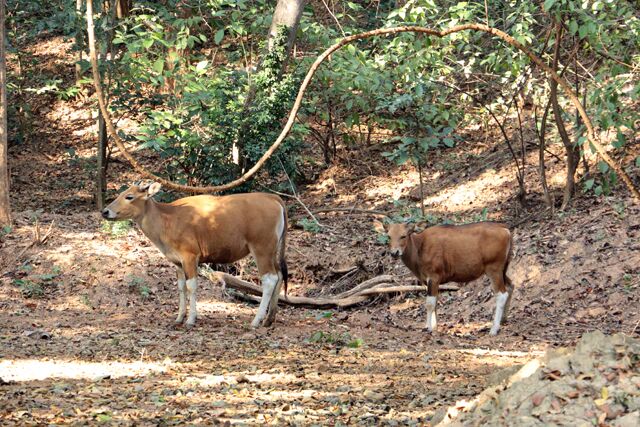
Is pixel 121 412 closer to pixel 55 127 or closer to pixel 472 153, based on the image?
pixel 472 153

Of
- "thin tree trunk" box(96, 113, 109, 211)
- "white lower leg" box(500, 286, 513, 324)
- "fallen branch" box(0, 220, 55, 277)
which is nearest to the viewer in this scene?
"white lower leg" box(500, 286, 513, 324)

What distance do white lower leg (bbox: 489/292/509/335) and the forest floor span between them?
199 millimetres

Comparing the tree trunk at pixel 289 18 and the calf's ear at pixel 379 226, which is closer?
the calf's ear at pixel 379 226

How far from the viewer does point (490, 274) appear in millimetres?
12516

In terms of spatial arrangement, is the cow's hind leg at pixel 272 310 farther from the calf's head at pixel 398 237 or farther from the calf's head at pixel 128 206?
the calf's head at pixel 128 206

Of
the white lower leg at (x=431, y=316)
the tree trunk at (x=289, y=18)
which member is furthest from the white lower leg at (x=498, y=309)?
the tree trunk at (x=289, y=18)

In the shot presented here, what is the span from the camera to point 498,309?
12.2m

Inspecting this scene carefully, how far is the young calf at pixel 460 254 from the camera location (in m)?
12.4

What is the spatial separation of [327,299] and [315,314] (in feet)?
1.93

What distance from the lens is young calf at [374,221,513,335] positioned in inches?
489

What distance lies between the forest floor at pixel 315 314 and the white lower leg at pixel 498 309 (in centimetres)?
20

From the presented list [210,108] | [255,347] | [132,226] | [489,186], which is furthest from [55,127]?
[255,347]

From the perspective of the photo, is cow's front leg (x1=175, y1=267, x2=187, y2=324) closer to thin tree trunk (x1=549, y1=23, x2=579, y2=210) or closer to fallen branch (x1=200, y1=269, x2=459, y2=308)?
fallen branch (x1=200, y1=269, x2=459, y2=308)

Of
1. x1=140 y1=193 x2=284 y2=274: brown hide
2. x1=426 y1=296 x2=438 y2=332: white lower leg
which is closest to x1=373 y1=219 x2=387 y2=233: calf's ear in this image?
x1=426 y1=296 x2=438 y2=332: white lower leg
